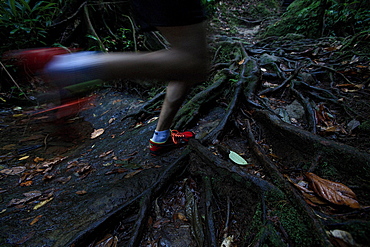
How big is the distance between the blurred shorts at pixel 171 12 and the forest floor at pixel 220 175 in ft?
2.71

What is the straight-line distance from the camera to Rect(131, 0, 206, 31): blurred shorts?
1207 mm

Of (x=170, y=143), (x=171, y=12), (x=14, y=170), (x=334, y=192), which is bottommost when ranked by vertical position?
(x=14, y=170)

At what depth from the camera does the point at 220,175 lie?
1.46 meters

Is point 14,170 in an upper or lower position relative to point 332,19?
lower

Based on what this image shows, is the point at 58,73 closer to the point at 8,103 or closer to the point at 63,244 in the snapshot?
the point at 63,244

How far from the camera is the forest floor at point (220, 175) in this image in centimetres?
109

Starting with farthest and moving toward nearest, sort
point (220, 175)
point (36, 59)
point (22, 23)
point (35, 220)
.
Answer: point (22, 23) < point (220, 175) < point (35, 220) < point (36, 59)

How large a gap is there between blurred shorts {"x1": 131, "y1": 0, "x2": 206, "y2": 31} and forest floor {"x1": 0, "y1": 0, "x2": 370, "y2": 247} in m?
0.83

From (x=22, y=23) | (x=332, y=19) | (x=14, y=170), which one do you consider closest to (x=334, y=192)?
(x=14, y=170)

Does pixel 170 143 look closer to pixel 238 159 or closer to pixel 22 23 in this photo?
pixel 238 159

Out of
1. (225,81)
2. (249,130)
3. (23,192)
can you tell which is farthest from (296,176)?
(23,192)

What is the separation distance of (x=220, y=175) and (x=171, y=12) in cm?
128

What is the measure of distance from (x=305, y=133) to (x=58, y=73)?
5.98ft

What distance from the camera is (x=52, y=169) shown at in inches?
87.5
